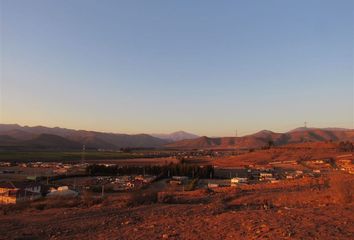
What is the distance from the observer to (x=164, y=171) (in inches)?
2795

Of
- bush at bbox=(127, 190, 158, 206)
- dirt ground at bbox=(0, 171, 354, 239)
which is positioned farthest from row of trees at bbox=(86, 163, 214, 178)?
dirt ground at bbox=(0, 171, 354, 239)

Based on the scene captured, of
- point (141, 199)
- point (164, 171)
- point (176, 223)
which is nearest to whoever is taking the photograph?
point (176, 223)

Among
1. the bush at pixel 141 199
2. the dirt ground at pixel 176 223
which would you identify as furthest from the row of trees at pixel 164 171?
the dirt ground at pixel 176 223

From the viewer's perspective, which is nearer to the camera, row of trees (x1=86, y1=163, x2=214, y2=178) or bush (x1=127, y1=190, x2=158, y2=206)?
bush (x1=127, y1=190, x2=158, y2=206)

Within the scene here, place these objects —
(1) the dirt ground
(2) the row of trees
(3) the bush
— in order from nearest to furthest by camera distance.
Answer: (1) the dirt ground → (3) the bush → (2) the row of trees

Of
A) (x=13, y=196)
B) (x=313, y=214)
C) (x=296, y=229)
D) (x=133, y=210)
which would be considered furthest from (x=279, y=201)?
(x=13, y=196)

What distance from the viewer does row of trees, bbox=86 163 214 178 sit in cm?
6672

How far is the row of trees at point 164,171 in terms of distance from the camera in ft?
219

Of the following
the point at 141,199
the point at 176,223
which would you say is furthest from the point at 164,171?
the point at 176,223

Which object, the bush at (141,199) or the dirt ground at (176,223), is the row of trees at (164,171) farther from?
the dirt ground at (176,223)

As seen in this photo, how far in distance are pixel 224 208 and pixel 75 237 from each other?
22.3ft

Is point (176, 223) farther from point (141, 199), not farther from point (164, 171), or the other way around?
point (164, 171)

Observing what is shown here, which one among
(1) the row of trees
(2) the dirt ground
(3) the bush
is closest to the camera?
(2) the dirt ground

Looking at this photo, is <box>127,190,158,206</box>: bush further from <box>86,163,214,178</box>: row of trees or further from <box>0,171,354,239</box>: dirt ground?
<box>86,163,214,178</box>: row of trees
